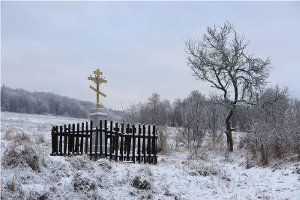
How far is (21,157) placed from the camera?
30.7 feet

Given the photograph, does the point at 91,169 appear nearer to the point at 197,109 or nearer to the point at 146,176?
the point at 146,176

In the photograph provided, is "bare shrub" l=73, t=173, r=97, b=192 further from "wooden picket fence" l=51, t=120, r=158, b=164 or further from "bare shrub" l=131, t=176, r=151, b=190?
"wooden picket fence" l=51, t=120, r=158, b=164

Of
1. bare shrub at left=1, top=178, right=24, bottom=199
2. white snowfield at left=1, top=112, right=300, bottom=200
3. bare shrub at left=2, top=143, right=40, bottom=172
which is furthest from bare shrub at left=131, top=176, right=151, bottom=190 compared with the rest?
bare shrub at left=1, top=178, right=24, bottom=199

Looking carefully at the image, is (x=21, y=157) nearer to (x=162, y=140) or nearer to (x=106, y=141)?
(x=106, y=141)

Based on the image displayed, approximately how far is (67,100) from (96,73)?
121 meters

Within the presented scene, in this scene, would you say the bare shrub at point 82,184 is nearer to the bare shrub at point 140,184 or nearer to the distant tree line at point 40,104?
the bare shrub at point 140,184

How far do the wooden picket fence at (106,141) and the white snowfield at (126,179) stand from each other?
1032 millimetres

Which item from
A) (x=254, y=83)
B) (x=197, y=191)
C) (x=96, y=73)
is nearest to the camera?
(x=197, y=191)

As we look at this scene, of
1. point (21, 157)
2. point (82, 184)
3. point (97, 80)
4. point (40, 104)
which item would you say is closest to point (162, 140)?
point (97, 80)

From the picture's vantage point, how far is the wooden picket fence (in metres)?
13.6

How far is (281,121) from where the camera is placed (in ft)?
54.2

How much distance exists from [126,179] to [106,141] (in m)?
3.15

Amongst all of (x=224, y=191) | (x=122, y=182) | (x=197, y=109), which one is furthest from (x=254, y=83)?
(x=122, y=182)

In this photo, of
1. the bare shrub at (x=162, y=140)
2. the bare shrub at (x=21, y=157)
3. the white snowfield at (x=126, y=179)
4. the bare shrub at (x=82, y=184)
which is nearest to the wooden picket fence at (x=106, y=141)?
the white snowfield at (x=126, y=179)
